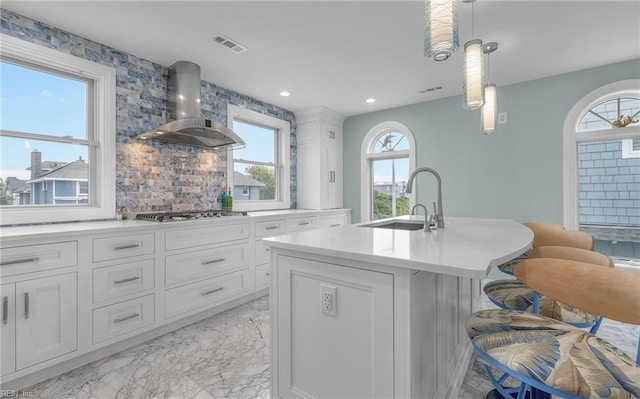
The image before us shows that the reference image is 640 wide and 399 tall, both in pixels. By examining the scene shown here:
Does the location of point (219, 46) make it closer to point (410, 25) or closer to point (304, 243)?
point (410, 25)

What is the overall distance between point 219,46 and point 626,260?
492cm

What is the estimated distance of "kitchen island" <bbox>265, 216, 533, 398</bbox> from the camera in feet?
3.56

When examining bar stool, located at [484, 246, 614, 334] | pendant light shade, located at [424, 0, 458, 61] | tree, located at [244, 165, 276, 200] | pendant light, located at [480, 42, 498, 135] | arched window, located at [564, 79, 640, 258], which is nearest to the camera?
pendant light shade, located at [424, 0, 458, 61]

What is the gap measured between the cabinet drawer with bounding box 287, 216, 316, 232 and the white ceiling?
68.2 inches

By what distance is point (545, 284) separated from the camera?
1076 millimetres

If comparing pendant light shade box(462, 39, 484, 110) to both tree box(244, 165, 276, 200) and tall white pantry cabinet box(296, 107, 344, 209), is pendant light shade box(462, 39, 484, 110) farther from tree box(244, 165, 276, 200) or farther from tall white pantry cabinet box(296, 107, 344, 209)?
tree box(244, 165, 276, 200)

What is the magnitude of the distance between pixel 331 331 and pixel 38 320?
189 cm

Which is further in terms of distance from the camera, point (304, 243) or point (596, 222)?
point (596, 222)

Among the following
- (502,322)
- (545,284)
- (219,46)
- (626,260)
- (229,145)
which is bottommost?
(626,260)

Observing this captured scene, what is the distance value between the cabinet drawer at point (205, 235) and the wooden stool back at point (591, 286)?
2459mm

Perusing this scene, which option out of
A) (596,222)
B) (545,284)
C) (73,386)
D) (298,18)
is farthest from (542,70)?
(73,386)

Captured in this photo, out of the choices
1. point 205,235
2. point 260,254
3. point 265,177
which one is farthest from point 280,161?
point 205,235

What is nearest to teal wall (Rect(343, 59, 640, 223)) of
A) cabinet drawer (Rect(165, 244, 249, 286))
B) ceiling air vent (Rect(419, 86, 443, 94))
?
ceiling air vent (Rect(419, 86, 443, 94))

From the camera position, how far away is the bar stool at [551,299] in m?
1.35
